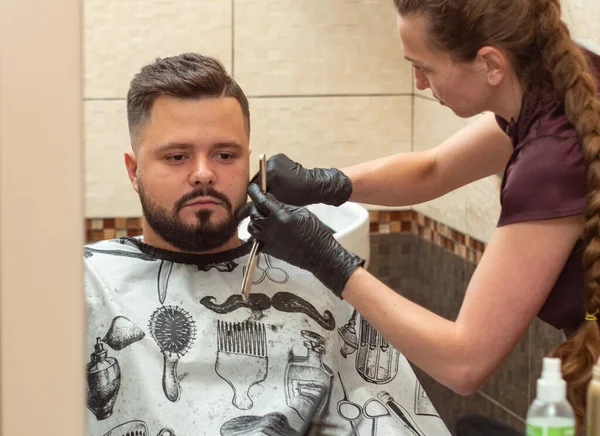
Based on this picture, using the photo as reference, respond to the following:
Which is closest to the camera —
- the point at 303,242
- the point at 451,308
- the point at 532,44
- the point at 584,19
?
the point at 532,44

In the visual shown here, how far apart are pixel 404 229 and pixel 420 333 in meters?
1.99

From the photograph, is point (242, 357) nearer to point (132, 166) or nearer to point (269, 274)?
point (269, 274)

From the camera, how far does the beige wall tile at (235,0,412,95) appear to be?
3.36 meters

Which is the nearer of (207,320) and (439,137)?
(207,320)

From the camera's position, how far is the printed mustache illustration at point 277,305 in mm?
2055

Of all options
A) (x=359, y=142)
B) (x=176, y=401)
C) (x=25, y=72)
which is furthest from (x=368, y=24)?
(x=25, y=72)

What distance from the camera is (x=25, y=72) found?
980mm

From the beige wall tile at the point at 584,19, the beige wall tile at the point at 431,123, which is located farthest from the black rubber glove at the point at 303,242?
the beige wall tile at the point at 431,123

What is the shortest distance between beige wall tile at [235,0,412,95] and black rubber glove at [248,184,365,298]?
1.66 m

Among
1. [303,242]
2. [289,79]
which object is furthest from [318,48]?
[303,242]

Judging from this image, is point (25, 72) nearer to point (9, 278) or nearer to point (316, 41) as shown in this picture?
point (9, 278)

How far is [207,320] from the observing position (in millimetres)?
2016

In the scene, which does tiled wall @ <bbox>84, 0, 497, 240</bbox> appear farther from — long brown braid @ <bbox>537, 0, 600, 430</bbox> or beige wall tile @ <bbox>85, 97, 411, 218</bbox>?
long brown braid @ <bbox>537, 0, 600, 430</bbox>

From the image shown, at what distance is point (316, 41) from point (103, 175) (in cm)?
92
